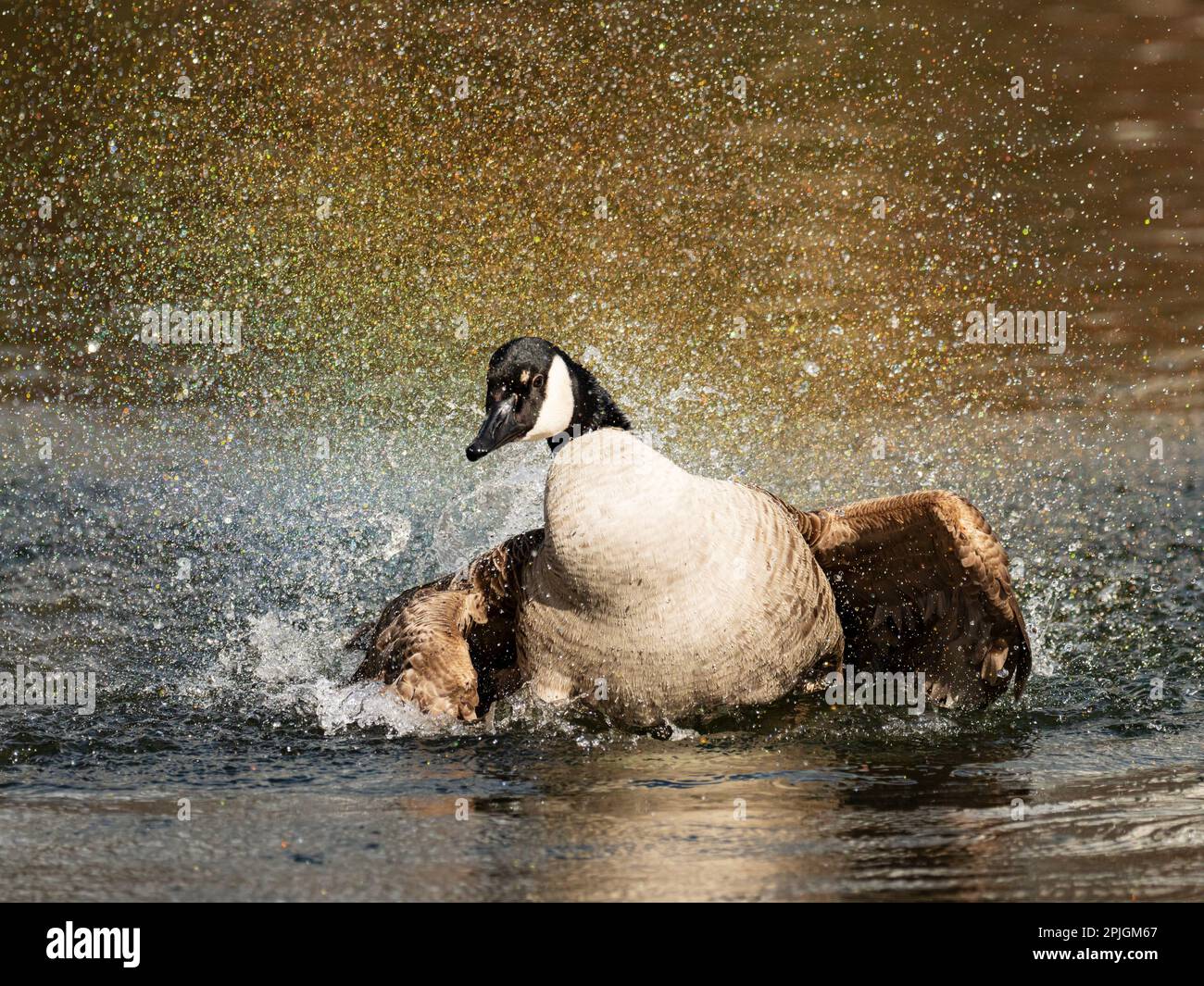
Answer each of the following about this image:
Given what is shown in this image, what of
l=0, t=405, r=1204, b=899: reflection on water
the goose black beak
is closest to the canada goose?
the goose black beak

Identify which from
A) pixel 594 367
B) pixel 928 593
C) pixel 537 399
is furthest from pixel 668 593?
pixel 594 367

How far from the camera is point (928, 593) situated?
6.85 m

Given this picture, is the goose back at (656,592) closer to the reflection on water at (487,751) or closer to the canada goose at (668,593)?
the canada goose at (668,593)

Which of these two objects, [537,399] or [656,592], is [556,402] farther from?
[656,592]

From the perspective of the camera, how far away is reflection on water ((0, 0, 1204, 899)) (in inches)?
199

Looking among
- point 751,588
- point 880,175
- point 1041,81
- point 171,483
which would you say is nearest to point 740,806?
point 751,588

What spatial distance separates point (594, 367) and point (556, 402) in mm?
5709

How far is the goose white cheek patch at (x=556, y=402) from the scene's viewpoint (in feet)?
21.1

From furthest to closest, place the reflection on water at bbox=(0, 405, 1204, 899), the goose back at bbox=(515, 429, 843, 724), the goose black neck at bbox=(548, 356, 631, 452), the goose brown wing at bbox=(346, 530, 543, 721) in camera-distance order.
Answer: the goose black neck at bbox=(548, 356, 631, 452), the goose brown wing at bbox=(346, 530, 543, 721), the goose back at bbox=(515, 429, 843, 724), the reflection on water at bbox=(0, 405, 1204, 899)

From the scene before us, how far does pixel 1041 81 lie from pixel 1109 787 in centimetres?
1389

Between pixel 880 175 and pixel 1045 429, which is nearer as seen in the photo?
pixel 1045 429

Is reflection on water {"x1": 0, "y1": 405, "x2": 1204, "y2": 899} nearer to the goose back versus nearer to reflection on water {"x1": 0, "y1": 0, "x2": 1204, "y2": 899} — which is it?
Result: reflection on water {"x1": 0, "y1": 0, "x2": 1204, "y2": 899}

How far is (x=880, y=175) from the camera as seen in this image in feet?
51.9
